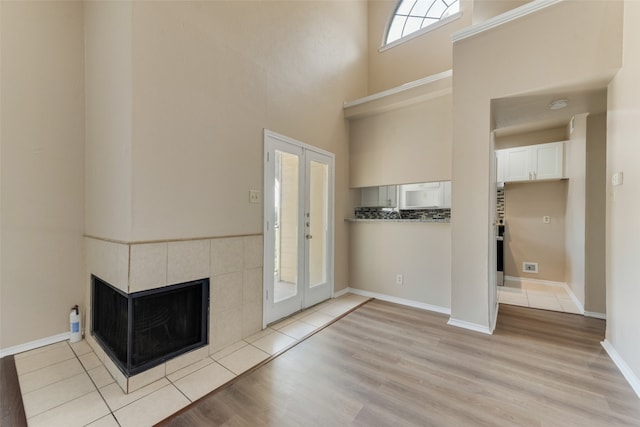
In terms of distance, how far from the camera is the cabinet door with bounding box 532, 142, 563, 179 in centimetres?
399

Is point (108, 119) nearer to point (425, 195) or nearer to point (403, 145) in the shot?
point (403, 145)

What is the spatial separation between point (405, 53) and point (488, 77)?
188 cm

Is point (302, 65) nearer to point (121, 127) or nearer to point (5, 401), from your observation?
point (121, 127)

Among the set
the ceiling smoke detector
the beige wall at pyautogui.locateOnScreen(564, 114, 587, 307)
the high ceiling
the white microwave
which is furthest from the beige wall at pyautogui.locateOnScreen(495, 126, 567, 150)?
the white microwave

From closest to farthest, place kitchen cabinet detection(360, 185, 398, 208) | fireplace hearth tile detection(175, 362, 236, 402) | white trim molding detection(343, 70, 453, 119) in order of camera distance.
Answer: fireplace hearth tile detection(175, 362, 236, 402) → white trim molding detection(343, 70, 453, 119) → kitchen cabinet detection(360, 185, 398, 208)

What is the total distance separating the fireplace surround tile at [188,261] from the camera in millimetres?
1939

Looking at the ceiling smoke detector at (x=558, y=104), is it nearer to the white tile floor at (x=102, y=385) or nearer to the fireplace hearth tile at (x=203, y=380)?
the white tile floor at (x=102, y=385)

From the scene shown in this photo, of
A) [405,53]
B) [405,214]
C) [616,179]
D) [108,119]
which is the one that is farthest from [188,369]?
[405,53]

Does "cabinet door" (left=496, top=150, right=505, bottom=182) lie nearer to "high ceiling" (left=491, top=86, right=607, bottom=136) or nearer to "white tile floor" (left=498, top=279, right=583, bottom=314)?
"high ceiling" (left=491, top=86, right=607, bottom=136)

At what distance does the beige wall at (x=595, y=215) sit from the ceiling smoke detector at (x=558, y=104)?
2.89 ft

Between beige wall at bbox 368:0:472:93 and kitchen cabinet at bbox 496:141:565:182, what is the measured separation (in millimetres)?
1969

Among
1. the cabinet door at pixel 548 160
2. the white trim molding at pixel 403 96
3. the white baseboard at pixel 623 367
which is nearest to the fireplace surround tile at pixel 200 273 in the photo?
the white trim molding at pixel 403 96

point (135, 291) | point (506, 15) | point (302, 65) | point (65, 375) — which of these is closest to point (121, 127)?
point (135, 291)

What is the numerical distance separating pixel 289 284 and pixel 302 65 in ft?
8.61
